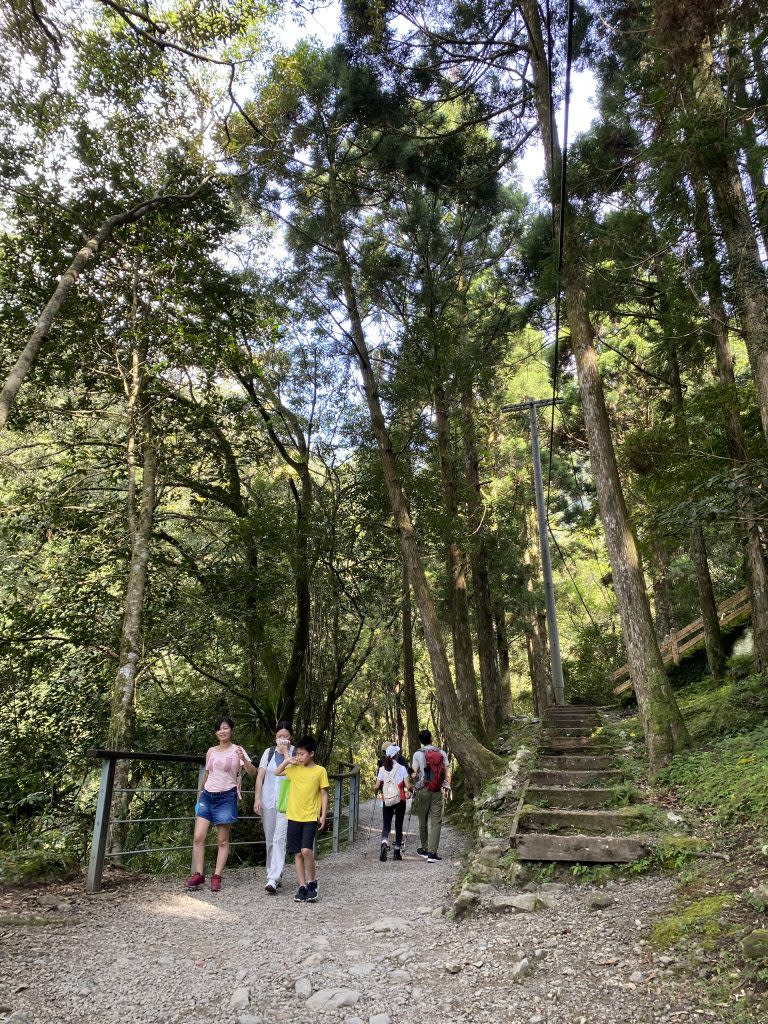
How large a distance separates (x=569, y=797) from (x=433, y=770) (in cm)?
226

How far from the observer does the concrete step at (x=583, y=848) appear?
486cm

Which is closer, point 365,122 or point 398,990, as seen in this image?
point 398,990

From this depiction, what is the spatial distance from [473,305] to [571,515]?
753 cm

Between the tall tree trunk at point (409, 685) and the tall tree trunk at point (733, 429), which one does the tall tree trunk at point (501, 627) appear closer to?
the tall tree trunk at point (409, 685)

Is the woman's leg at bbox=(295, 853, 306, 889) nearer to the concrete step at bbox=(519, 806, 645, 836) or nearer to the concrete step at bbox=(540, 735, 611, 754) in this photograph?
the concrete step at bbox=(519, 806, 645, 836)

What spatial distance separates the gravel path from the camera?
3.03 metres

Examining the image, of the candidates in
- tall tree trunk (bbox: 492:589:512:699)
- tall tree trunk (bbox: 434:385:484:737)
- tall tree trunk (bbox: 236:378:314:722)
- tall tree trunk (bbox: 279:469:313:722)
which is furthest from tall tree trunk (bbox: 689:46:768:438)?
tall tree trunk (bbox: 492:589:512:699)

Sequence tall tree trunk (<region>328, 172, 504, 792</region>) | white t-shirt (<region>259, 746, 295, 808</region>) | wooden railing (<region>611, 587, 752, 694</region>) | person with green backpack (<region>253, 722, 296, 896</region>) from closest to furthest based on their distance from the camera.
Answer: person with green backpack (<region>253, 722, 296, 896</region>), white t-shirt (<region>259, 746, 295, 808</region>), tall tree trunk (<region>328, 172, 504, 792</region>), wooden railing (<region>611, 587, 752, 694</region>)

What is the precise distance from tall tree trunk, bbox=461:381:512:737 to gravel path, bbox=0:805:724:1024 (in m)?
9.75

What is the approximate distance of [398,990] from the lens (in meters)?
3.38

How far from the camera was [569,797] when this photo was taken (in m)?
6.51

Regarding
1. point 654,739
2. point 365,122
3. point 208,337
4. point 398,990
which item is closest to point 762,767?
point 654,739

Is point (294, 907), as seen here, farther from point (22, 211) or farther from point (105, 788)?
point (22, 211)

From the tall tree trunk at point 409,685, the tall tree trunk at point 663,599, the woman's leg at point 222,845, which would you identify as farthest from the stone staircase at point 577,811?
the tall tree trunk at point 663,599
